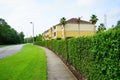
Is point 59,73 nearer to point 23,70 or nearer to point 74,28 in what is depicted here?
point 23,70

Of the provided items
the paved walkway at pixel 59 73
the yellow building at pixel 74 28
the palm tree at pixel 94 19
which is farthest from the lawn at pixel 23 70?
the palm tree at pixel 94 19

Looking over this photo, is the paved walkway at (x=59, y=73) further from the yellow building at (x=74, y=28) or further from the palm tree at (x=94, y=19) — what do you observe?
the palm tree at (x=94, y=19)

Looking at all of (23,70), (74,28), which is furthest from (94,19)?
(23,70)

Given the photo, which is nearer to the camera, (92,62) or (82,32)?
(92,62)

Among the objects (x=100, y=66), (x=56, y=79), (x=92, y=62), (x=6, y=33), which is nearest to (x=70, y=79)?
(x=56, y=79)

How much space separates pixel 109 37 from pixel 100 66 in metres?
1.49

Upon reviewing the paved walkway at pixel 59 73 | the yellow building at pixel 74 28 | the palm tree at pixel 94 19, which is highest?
the palm tree at pixel 94 19

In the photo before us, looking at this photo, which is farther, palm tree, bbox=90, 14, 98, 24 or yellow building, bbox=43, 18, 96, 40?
→ palm tree, bbox=90, 14, 98, 24

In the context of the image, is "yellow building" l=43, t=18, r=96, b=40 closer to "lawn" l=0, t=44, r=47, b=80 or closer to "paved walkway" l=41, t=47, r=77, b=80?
"lawn" l=0, t=44, r=47, b=80

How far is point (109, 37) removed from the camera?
20.6ft

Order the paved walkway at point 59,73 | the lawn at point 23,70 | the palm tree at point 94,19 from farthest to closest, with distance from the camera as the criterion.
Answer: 1. the palm tree at point 94,19
2. the paved walkway at point 59,73
3. the lawn at point 23,70

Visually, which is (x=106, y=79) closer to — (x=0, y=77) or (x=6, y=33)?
(x=0, y=77)

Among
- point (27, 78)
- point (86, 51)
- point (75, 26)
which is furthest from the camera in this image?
point (75, 26)

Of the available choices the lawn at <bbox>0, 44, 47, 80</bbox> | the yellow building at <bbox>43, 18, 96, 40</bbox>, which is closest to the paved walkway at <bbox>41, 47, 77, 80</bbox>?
the lawn at <bbox>0, 44, 47, 80</bbox>
